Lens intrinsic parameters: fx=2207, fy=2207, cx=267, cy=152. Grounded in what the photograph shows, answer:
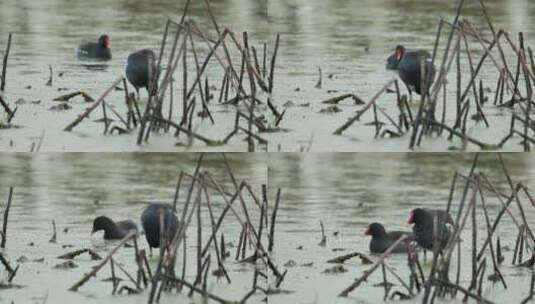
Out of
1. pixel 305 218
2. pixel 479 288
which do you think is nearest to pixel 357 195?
pixel 305 218

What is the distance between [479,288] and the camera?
10.1 m

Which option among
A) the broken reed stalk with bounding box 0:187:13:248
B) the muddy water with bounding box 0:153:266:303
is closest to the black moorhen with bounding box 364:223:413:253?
the muddy water with bounding box 0:153:266:303

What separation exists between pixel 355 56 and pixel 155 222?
178 centimetres

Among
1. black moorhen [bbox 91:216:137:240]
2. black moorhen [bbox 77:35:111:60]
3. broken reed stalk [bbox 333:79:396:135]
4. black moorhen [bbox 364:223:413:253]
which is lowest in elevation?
black moorhen [bbox 91:216:137:240]

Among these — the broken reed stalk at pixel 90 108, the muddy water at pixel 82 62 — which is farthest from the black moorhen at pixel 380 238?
the broken reed stalk at pixel 90 108

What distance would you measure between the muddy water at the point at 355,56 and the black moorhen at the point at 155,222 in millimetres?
599

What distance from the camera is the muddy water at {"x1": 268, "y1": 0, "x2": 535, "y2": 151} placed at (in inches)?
425

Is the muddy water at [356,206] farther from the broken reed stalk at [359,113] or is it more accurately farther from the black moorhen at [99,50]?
the black moorhen at [99,50]

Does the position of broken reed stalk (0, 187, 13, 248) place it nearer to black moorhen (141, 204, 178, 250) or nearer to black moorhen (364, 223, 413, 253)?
black moorhen (141, 204, 178, 250)

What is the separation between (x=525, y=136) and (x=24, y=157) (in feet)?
8.58

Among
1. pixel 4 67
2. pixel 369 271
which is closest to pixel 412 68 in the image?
pixel 369 271

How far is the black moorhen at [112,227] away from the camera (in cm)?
1112

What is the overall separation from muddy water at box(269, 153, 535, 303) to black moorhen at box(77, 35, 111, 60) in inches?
61.4

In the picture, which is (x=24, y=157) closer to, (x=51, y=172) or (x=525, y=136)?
(x=51, y=172)
